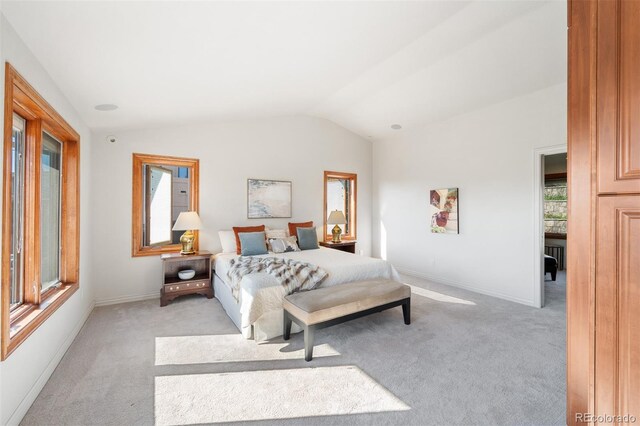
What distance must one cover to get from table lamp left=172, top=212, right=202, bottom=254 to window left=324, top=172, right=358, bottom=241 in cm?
275

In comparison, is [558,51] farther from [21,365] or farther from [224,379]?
[21,365]

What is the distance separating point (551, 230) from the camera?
6.35 meters

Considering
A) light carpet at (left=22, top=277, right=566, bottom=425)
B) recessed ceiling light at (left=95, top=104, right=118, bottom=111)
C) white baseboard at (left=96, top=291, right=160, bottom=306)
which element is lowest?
light carpet at (left=22, top=277, right=566, bottom=425)

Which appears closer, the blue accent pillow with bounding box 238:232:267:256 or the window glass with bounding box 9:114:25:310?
the window glass with bounding box 9:114:25:310

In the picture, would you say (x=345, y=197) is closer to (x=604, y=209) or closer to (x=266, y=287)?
(x=266, y=287)

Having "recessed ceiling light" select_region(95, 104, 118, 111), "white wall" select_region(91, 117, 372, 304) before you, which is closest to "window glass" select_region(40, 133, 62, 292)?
"recessed ceiling light" select_region(95, 104, 118, 111)

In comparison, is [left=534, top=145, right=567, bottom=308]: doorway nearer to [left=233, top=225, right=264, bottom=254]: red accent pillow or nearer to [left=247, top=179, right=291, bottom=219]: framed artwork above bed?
[left=247, top=179, right=291, bottom=219]: framed artwork above bed

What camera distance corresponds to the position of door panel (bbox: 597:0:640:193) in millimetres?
1026

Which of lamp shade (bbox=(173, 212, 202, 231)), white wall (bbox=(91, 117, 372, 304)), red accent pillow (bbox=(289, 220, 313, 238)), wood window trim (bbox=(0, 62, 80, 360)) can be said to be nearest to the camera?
wood window trim (bbox=(0, 62, 80, 360))

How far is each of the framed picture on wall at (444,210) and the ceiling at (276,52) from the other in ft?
4.62

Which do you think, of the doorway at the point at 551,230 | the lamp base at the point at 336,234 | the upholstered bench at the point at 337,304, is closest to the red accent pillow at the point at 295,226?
the lamp base at the point at 336,234

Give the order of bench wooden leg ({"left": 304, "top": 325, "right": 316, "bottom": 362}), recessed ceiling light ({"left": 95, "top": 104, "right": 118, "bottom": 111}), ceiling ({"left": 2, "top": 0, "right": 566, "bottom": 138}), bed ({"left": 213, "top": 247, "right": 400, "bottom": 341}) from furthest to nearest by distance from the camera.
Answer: recessed ceiling light ({"left": 95, "top": 104, "right": 118, "bottom": 111}) < bed ({"left": 213, "top": 247, "right": 400, "bottom": 341}) < bench wooden leg ({"left": 304, "top": 325, "right": 316, "bottom": 362}) < ceiling ({"left": 2, "top": 0, "right": 566, "bottom": 138})

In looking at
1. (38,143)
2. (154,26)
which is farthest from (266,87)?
(38,143)

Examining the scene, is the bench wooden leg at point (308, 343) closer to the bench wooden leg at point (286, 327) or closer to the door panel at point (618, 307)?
the bench wooden leg at point (286, 327)
